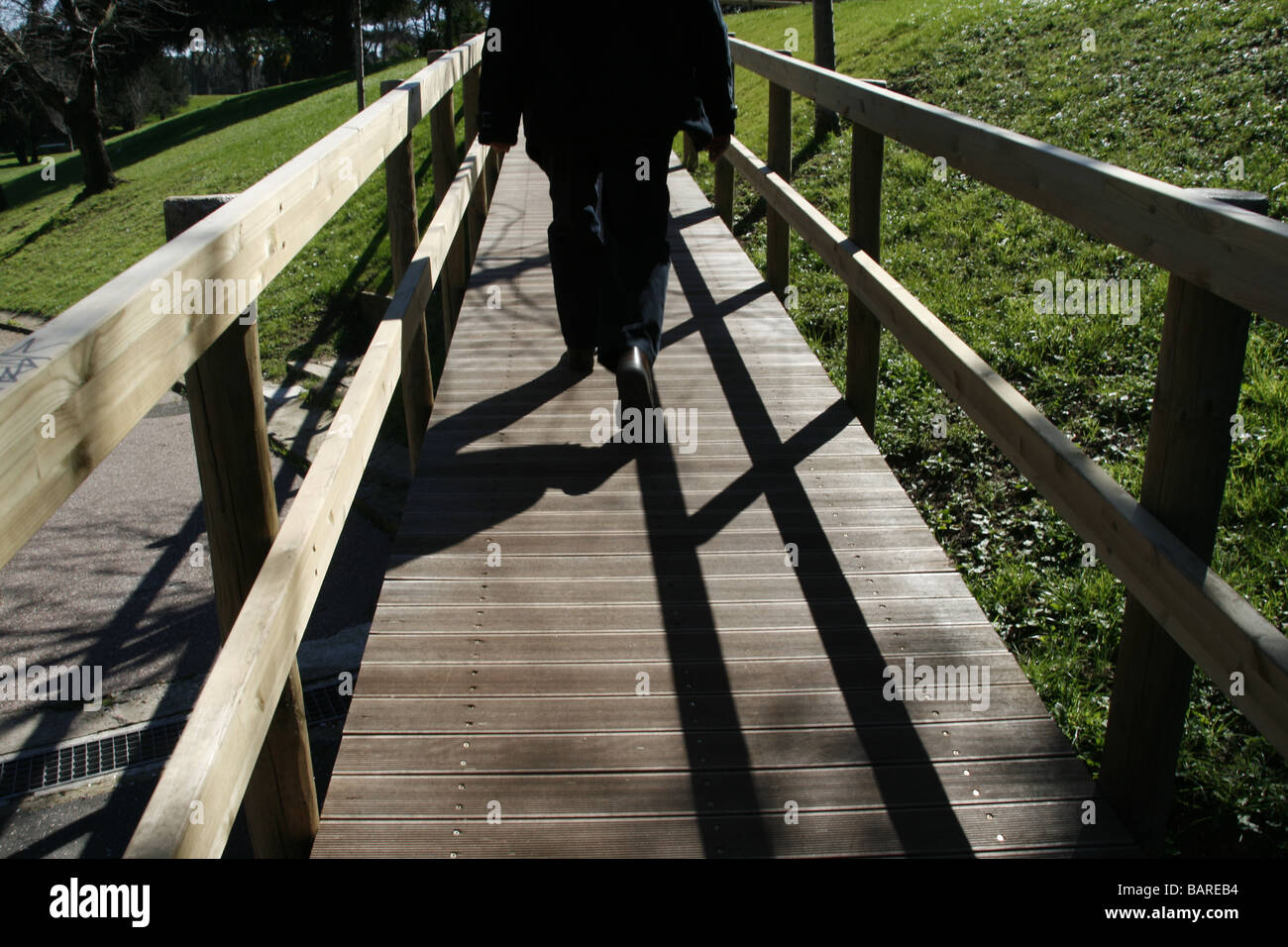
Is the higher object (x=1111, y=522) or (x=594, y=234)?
(x=594, y=234)

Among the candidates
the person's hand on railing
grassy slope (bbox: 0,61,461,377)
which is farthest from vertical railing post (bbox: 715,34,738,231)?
grassy slope (bbox: 0,61,461,377)

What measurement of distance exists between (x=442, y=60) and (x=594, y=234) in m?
2.41

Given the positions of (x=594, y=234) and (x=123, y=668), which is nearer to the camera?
(x=594, y=234)

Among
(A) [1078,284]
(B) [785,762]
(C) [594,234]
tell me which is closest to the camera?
(B) [785,762]

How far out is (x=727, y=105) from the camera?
456 centimetres

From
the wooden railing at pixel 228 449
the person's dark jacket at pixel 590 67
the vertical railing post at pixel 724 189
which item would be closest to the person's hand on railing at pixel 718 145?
the person's dark jacket at pixel 590 67

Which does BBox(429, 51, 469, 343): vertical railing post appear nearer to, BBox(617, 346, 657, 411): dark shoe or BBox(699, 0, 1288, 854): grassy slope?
BBox(699, 0, 1288, 854): grassy slope

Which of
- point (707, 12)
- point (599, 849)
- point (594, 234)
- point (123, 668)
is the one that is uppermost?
point (707, 12)

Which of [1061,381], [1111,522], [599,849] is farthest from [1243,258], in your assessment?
[1061,381]

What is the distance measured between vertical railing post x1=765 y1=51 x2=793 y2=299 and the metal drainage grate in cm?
332

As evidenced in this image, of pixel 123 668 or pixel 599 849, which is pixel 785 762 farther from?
pixel 123 668

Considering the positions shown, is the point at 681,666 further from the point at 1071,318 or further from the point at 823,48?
the point at 823,48

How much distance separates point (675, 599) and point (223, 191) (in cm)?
1716

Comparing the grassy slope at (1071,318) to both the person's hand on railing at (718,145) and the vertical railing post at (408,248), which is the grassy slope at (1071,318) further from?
the vertical railing post at (408,248)
